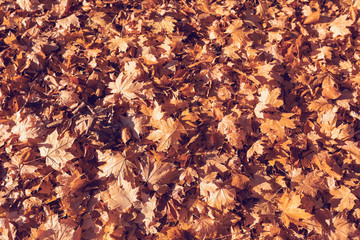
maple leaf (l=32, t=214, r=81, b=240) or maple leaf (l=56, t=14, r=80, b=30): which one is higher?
maple leaf (l=56, t=14, r=80, b=30)

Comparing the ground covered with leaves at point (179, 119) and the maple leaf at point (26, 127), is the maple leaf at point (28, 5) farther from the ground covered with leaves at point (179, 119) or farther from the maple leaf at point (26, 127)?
the maple leaf at point (26, 127)

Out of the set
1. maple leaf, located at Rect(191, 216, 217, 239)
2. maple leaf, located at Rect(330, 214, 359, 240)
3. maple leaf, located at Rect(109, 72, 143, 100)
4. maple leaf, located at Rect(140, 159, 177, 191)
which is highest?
maple leaf, located at Rect(109, 72, 143, 100)

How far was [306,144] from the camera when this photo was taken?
1.91m

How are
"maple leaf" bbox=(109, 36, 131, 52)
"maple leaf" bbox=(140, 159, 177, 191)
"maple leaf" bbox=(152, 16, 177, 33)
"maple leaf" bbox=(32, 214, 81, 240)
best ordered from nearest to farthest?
"maple leaf" bbox=(32, 214, 81, 240) < "maple leaf" bbox=(140, 159, 177, 191) < "maple leaf" bbox=(109, 36, 131, 52) < "maple leaf" bbox=(152, 16, 177, 33)

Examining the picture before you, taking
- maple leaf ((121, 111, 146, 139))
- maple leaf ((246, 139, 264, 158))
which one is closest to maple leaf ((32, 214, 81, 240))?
maple leaf ((121, 111, 146, 139))

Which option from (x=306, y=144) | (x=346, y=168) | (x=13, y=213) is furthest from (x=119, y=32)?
(x=346, y=168)

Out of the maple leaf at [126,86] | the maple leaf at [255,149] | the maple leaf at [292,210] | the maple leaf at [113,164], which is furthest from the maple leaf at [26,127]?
the maple leaf at [292,210]

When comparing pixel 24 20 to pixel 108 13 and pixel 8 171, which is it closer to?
pixel 108 13

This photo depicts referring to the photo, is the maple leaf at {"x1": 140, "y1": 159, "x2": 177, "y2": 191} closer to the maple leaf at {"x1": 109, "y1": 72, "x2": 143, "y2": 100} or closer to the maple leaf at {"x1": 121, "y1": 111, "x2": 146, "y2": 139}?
the maple leaf at {"x1": 121, "y1": 111, "x2": 146, "y2": 139}

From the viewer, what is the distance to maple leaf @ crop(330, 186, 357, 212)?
5.71ft

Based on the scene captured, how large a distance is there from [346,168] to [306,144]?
0.35 metres

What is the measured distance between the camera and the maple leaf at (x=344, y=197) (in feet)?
5.71

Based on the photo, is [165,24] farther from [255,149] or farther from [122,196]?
[122,196]

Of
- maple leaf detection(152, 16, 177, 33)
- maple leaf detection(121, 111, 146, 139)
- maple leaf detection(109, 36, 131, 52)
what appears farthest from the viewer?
maple leaf detection(152, 16, 177, 33)
